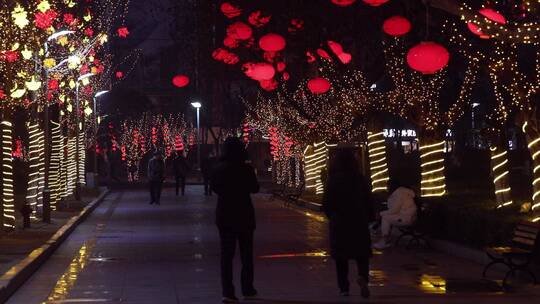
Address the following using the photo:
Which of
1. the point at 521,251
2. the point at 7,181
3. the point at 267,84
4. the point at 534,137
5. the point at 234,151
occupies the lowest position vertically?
the point at 521,251

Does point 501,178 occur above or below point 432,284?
above

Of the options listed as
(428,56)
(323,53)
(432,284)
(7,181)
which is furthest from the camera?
(323,53)

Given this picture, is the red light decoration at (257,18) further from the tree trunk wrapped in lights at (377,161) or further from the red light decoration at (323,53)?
the tree trunk wrapped in lights at (377,161)

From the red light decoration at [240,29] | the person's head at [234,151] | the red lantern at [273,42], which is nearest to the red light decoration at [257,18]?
the red light decoration at [240,29]

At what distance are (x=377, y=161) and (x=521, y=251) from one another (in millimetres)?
27209

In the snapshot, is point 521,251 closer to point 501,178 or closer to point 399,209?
point 399,209

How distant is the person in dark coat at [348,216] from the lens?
637 inches

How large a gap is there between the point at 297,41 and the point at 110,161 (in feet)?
182

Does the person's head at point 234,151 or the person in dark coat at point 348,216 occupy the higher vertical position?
the person's head at point 234,151

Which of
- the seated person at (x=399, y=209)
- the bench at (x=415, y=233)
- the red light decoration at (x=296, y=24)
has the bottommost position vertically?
the bench at (x=415, y=233)

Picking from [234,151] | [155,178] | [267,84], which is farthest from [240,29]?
[155,178]

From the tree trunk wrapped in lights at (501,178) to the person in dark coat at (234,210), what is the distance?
14.7m

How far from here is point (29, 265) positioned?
20.6 m

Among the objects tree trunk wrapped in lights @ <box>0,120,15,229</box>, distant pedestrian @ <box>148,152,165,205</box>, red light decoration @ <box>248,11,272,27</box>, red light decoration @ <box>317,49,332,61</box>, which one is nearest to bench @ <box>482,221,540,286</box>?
tree trunk wrapped in lights @ <box>0,120,15,229</box>
